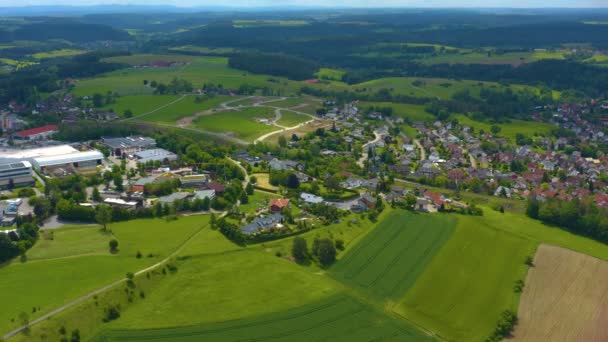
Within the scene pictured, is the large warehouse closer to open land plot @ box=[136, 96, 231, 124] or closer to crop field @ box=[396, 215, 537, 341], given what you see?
open land plot @ box=[136, 96, 231, 124]

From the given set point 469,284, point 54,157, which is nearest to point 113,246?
point 469,284

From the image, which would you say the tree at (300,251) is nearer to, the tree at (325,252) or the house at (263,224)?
the tree at (325,252)

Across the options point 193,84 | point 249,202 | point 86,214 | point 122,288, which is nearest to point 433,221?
point 249,202

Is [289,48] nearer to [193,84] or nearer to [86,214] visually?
[193,84]

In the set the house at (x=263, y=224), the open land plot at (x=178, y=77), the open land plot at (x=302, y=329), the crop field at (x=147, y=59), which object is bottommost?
the open land plot at (x=302, y=329)

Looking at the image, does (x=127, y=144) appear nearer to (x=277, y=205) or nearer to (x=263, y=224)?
(x=277, y=205)

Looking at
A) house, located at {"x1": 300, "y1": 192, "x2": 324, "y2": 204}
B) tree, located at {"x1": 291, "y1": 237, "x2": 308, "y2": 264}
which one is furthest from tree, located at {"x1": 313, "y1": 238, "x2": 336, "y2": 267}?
house, located at {"x1": 300, "y1": 192, "x2": 324, "y2": 204}

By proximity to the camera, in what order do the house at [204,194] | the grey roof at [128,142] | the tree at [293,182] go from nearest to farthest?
the house at [204,194]
the tree at [293,182]
the grey roof at [128,142]

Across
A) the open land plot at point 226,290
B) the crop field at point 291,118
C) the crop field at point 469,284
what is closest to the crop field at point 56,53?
the crop field at point 291,118
